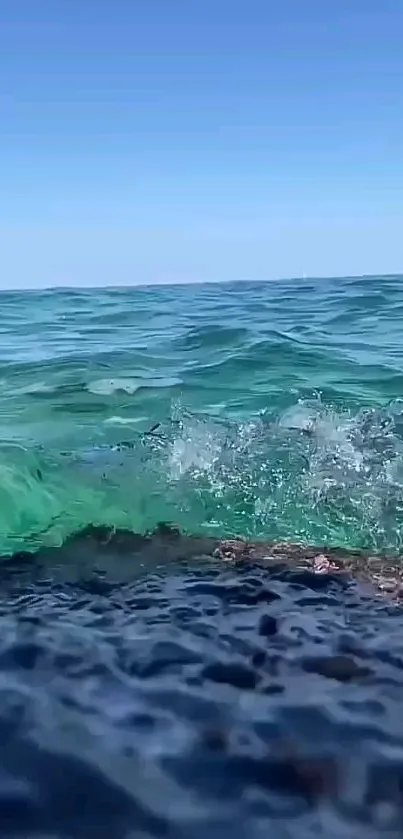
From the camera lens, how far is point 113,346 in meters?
16.6

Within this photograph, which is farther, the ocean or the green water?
the green water

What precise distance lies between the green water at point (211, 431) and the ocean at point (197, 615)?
4 centimetres

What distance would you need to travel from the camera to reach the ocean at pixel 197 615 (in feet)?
11.4

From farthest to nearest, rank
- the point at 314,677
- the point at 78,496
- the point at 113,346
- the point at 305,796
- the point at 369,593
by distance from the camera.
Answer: the point at 113,346, the point at 78,496, the point at 369,593, the point at 314,677, the point at 305,796

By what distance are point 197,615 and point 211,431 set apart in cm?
464

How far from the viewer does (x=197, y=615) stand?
518 cm

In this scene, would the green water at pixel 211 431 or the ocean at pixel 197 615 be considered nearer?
the ocean at pixel 197 615

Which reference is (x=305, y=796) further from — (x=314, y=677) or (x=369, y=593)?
(x=369, y=593)

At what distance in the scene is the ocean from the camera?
3.48 m

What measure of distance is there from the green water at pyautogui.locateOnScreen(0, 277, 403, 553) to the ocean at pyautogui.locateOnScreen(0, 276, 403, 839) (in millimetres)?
40

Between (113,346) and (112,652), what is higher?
(113,346)

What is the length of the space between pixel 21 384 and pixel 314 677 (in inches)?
393

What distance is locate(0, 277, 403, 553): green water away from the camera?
25.1ft

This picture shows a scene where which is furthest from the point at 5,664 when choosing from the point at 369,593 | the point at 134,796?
the point at 369,593
